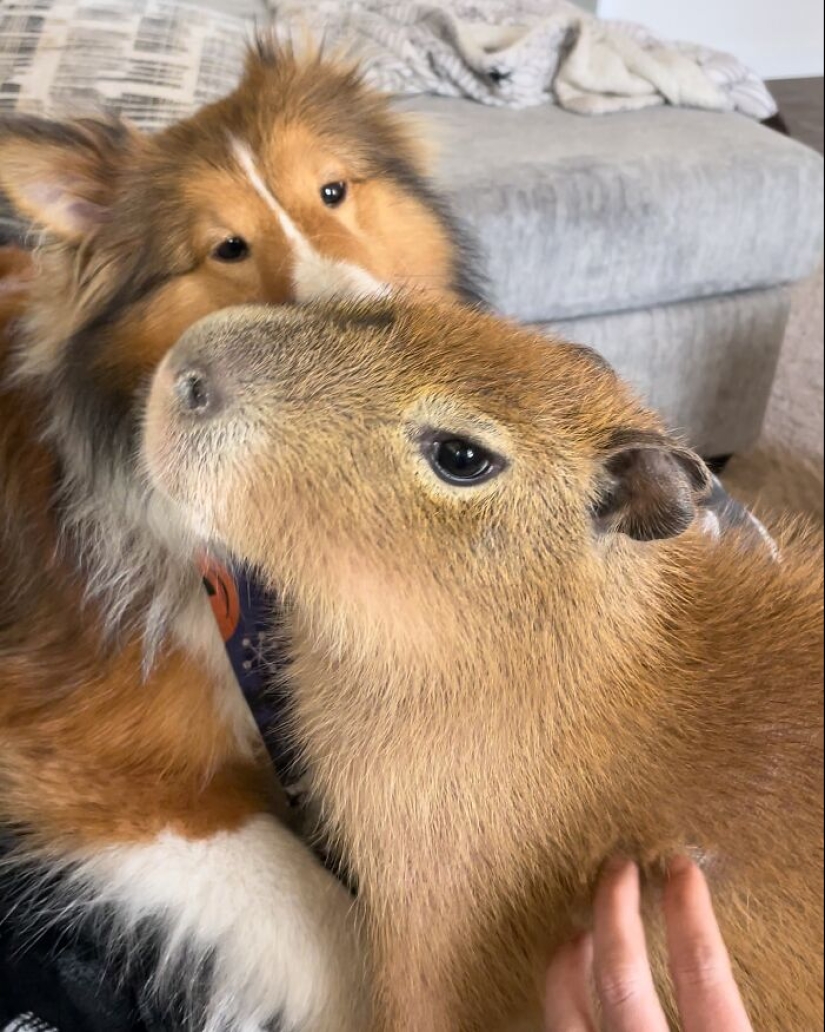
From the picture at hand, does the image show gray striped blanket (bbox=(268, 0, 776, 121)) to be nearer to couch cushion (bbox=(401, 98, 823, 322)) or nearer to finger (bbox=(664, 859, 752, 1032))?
couch cushion (bbox=(401, 98, 823, 322))

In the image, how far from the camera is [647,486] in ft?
2.20

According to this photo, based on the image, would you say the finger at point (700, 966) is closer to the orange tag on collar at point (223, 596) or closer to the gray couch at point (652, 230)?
the orange tag on collar at point (223, 596)

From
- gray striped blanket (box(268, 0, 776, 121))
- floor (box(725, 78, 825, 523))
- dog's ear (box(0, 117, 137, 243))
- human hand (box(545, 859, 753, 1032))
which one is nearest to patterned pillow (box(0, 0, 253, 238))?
dog's ear (box(0, 117, 137, 243))

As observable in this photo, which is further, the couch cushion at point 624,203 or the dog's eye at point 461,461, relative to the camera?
the couch cushion at point 624,203

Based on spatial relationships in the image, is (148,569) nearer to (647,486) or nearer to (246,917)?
(246,917)

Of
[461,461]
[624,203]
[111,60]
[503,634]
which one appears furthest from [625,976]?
[624,203]

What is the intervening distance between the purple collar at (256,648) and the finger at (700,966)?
373 millimetres

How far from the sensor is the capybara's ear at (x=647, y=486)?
26.1 inches

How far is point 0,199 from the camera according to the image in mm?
1152

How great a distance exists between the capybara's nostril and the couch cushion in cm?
105

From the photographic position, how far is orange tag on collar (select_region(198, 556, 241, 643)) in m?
0.96

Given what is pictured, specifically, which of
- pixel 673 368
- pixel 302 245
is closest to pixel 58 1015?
pixel 302 245

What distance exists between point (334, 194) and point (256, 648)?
531 millimetres

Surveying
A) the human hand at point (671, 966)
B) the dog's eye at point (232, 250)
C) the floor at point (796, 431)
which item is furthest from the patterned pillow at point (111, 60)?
the floor at point (796, 431)
